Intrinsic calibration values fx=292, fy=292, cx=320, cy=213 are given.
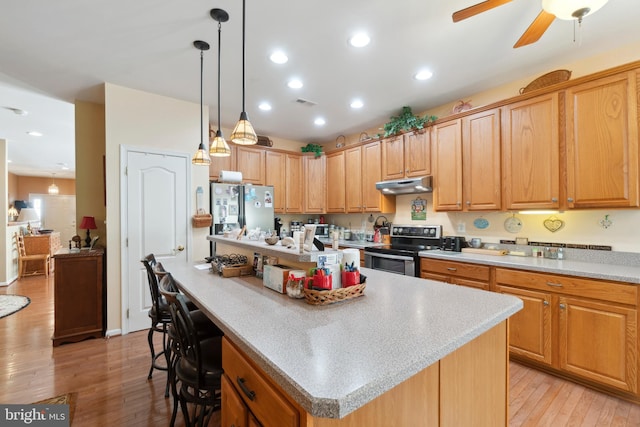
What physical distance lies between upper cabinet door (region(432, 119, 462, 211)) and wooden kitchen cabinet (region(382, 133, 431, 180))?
0.40 ft

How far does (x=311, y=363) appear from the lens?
83 cm

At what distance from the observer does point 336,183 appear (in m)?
4.86

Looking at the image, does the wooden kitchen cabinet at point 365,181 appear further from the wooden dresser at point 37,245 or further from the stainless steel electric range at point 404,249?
the wooden dresser at point 37,245

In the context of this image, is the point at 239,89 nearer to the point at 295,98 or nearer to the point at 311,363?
the point at 295,98

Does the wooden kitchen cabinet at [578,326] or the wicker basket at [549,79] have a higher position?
the wicker basket at [549,79]

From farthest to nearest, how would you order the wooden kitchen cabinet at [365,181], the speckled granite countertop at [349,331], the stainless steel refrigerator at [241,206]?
the wooden kitchen cabinet at [365,181]
the stainless steel refrigerator at [241,206]
the speckled granite countertop at [349,331]

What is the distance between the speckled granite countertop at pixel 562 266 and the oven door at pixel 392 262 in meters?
0.27

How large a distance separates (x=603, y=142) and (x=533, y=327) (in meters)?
1.61

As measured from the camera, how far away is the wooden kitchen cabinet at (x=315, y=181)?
504 centimetres

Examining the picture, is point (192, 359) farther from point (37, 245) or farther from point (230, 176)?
point (37, 245)

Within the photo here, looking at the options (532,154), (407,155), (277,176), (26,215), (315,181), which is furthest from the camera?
(26,215)

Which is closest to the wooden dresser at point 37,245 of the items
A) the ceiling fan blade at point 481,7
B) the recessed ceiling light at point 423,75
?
the recessed ceiling light at point 423,75

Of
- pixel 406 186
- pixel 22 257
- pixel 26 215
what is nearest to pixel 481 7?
pixel 406 186

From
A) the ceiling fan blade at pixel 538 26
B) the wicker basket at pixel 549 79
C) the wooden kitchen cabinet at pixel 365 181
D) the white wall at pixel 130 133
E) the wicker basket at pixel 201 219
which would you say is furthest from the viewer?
the wooden kitchen cabinet at pixel 365 181
